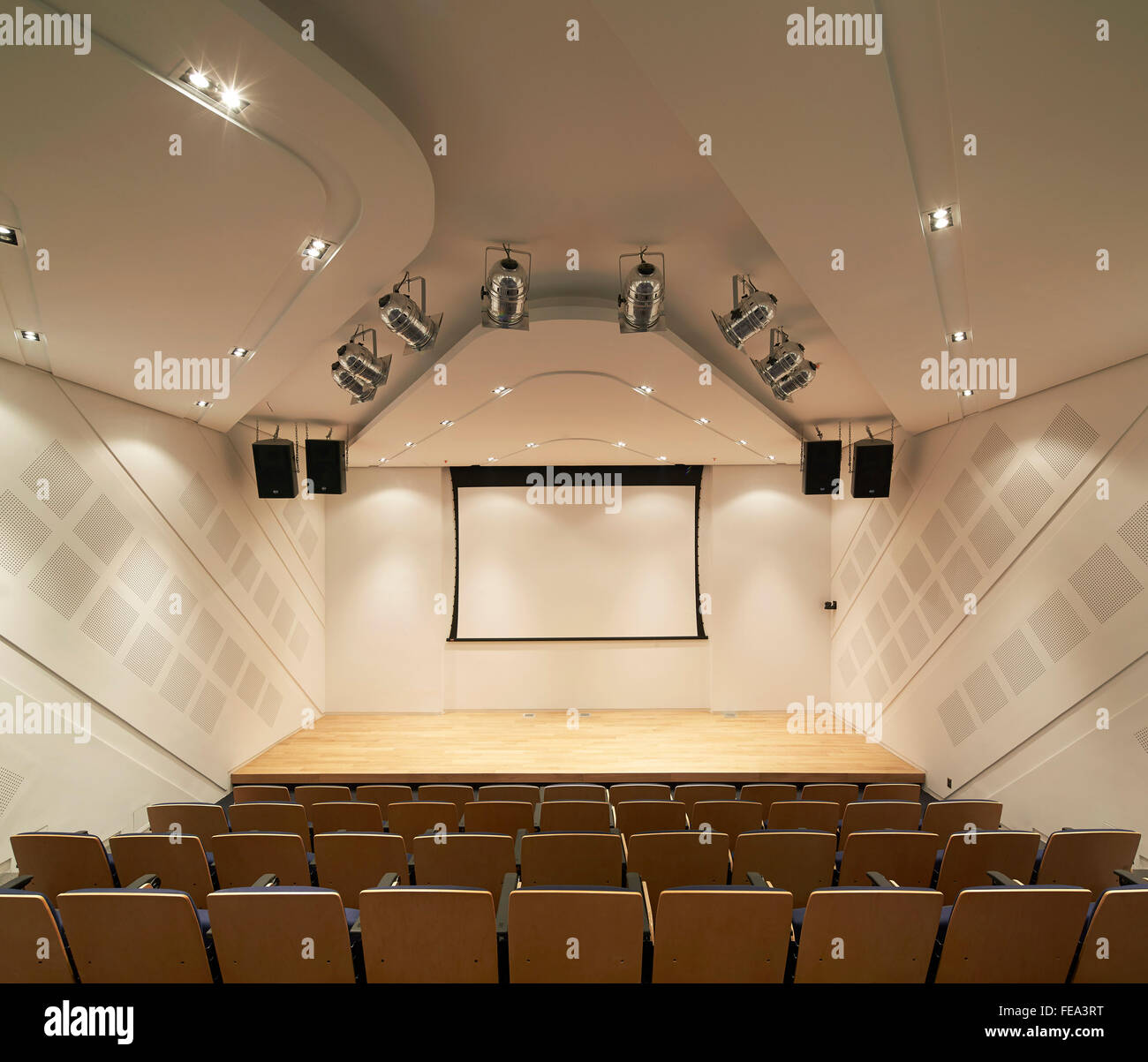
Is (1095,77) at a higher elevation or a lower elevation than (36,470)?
higher

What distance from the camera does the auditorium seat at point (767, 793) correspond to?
5355mm

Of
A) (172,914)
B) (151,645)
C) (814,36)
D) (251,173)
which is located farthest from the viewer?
(151,645)

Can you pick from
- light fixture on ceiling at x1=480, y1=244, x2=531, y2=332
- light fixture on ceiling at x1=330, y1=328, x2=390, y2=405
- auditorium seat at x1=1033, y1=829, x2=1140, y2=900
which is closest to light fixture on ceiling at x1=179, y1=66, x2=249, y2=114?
light fixture on ceiling at x1=480, y1=244, x2=531, y2=332

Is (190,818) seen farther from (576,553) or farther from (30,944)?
(576,553)

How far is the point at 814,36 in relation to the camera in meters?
2.28

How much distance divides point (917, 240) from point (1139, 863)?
4.48 meters

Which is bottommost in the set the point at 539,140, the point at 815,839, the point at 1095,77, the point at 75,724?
the point at 815,839

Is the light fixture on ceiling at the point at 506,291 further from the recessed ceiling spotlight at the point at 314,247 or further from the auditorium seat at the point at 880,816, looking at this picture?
the auditorium seat at the point at 880,816

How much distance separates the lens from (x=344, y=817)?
4441 millimetres

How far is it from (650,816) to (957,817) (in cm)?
210

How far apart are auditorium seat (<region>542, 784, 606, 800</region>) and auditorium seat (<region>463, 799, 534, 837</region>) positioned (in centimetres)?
75

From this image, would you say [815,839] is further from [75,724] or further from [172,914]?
[75,724]

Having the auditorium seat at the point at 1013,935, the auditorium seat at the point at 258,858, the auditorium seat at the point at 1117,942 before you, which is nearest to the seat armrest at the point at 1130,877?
the auditorium seat at the point at 1117,942
